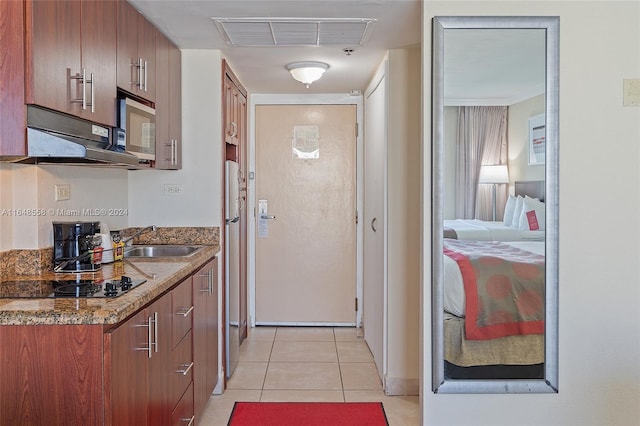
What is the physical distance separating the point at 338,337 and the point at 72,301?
3.16 meters

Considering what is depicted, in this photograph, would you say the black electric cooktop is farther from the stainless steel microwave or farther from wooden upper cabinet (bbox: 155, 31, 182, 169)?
wooden upper cabinet (bbox: 155, 31, 182, 169)

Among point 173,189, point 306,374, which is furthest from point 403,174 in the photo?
point 306,374

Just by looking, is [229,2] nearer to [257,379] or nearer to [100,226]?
[100,226]

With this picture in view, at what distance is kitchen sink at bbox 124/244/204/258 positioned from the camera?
3.14 metres

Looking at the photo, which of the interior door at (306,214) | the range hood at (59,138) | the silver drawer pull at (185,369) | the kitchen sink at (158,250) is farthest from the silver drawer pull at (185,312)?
the interior door at (306,214)

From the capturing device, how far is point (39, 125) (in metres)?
1.79

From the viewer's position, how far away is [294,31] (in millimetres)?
2869

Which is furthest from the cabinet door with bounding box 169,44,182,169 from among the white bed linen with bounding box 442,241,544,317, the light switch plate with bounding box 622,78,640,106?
the light switch plate with bounding box 622,78,640,106

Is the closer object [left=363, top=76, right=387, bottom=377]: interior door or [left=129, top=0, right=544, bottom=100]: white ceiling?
[left=129, top=0, right=544, bottom=100]: white ceiling

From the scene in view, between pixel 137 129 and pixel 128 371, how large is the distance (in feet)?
4.12

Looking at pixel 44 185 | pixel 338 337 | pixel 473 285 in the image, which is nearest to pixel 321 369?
pixel 338 337

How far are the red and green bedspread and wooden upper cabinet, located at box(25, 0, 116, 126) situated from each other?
1750 millimetres

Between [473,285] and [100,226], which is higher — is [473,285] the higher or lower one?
the lower one

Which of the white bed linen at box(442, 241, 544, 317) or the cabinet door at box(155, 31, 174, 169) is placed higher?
the cabinet door at box(155, 31, 174, 169)
